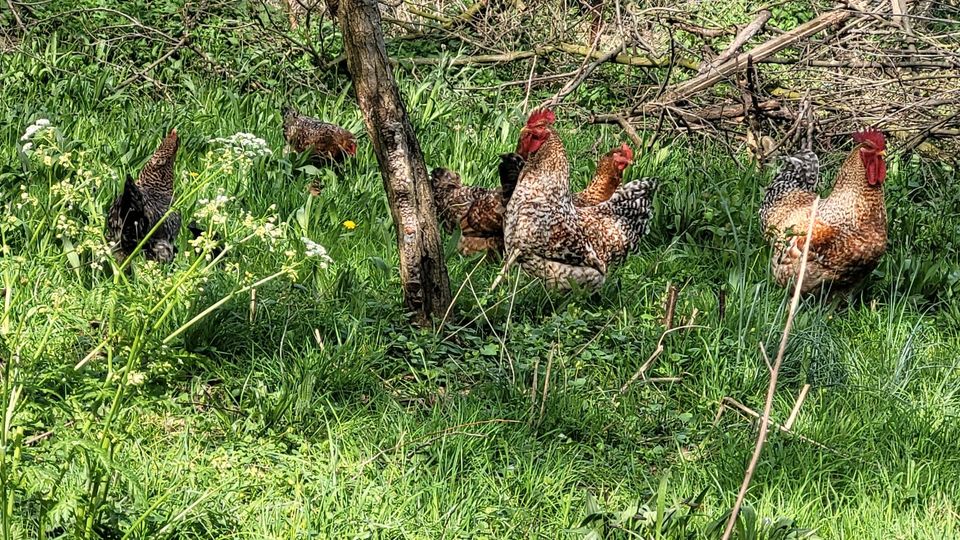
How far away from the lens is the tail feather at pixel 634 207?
5645 mm

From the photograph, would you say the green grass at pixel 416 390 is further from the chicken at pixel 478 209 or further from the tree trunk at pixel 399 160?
the chicken at pixel 478 209

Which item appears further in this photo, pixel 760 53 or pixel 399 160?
pixel 760 53

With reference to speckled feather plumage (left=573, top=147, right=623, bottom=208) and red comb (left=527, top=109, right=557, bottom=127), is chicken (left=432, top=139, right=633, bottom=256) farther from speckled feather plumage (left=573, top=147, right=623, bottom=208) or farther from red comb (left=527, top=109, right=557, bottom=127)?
red comb (left=527, top=109, right=557, bottom=127)

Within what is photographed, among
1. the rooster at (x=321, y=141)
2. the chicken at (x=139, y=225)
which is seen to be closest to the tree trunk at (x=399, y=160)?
the chicken at (x=139, y=225)

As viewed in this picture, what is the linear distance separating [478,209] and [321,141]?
3.93 ft

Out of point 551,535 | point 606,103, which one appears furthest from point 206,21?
point 551,535

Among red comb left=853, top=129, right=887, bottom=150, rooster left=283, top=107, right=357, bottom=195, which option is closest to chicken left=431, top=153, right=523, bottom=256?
rooster left=283, top=107, right=357, bottom=195

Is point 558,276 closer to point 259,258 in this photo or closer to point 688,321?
point 688,321

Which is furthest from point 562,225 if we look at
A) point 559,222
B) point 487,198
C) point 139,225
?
point 139,225

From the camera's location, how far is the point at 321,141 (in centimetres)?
644

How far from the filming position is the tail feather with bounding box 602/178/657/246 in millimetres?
5645

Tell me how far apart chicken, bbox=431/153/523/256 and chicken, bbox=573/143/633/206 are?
1.33 ft

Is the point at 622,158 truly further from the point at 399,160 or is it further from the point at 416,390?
the point at 416,390

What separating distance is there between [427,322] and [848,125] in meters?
3.79
